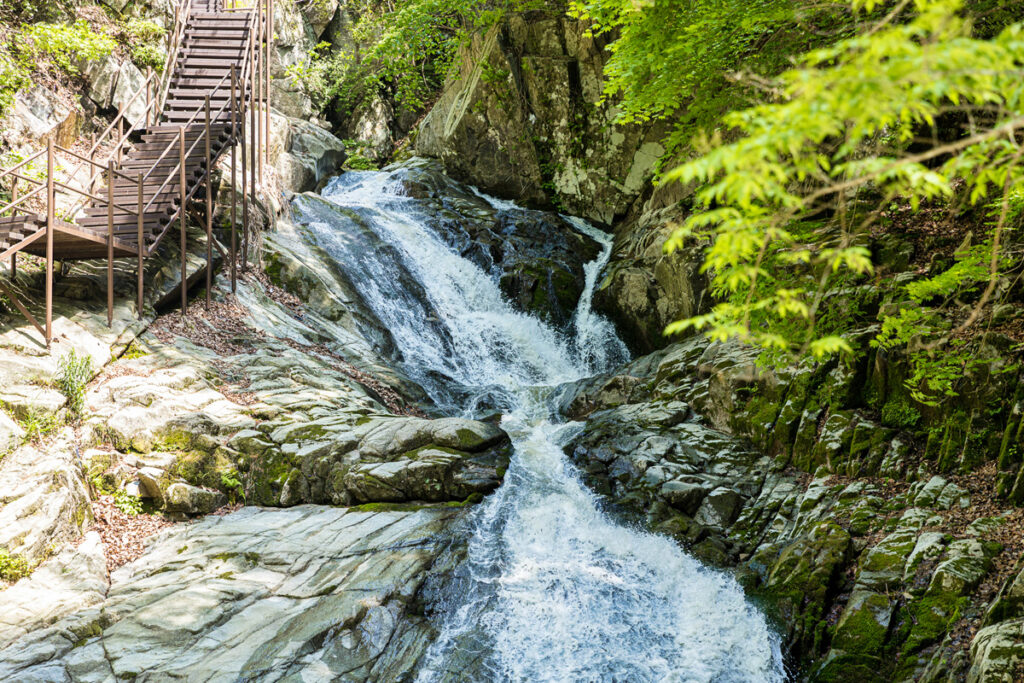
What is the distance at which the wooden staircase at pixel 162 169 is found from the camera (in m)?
8.71

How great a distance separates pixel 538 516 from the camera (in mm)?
8234

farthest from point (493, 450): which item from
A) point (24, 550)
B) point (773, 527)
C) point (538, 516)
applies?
point (24, 550)

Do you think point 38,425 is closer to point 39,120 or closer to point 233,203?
point 233,203

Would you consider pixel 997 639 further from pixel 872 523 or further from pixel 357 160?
pixel 357 160

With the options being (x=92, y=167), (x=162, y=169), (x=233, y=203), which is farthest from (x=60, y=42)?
(x=233, y=203)

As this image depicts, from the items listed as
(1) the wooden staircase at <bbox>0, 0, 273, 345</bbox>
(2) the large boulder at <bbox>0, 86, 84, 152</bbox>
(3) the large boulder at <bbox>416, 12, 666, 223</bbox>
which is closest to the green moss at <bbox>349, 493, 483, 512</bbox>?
(1) the wooden staircase at <bbox>0, 0, 273, 345</bbox>

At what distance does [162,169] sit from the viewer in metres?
12.5

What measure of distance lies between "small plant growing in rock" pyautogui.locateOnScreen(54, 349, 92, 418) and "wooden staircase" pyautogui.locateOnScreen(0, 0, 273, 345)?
0.57 m

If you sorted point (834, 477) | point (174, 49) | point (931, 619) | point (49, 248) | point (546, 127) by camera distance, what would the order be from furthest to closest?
1. point (546, 127)
2. point (174, 49)
3. point (49, 248)
4. point (834, 477)
5. point (931, 619)

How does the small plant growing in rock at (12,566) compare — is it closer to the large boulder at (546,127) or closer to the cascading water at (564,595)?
the cascading water at (564,595)

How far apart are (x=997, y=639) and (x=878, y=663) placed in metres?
1.21

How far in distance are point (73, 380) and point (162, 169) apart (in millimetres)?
6010

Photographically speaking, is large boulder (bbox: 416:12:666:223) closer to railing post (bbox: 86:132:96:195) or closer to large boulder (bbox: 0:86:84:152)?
railing post (bbox: 86:132:96:195)

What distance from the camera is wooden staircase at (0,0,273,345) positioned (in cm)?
871
